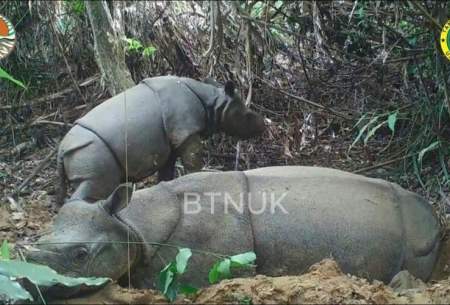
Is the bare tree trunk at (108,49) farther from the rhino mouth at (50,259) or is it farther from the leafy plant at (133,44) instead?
the rhino mouth at (50,259)

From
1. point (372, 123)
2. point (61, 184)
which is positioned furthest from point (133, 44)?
point (372, 123)

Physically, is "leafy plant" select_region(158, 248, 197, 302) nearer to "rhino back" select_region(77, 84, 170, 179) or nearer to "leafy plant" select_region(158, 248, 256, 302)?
"leafy plant" select_region(158, 248, 256, 302)

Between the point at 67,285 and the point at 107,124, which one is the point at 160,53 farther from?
the point at 67,285

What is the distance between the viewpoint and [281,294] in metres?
3.43

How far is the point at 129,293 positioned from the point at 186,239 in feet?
4.14

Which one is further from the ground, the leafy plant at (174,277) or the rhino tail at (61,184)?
the leafy plant at (174,277)

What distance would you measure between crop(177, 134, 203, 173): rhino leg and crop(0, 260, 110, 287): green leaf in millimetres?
3175

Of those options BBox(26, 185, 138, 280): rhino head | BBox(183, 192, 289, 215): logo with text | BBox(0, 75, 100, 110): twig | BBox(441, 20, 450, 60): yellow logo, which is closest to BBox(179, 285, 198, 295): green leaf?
BBox(26, 185, 138, 280): rhino head

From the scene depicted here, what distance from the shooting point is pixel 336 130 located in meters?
7.75

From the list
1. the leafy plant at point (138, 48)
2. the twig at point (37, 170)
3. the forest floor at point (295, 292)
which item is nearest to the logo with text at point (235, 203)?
the forest floor at point (295, 292)

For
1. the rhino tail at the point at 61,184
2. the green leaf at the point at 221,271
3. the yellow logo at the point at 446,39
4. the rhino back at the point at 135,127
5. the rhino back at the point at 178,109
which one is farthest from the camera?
the rhino back at the point at 178,109

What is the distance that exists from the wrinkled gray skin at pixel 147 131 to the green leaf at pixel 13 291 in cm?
220

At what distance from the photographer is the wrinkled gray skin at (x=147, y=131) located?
5930 millimetres

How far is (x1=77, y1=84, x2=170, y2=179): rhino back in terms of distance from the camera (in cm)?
602
